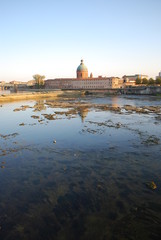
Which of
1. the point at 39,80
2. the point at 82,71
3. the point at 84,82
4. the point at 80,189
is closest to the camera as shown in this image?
the point at 80,189

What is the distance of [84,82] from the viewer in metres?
177

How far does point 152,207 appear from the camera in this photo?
891 centimetres

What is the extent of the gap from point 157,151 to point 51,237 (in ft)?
39.3

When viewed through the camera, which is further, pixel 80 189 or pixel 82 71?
pixel 82 71

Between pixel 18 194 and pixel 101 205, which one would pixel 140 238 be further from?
pixel 18 194

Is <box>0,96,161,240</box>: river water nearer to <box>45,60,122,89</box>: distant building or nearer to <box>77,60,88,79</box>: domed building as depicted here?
<box>45,60,122,89</box>: distant building

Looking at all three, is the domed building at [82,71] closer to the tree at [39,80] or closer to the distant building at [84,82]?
the distant building at [84,82]

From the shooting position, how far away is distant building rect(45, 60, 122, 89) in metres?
169

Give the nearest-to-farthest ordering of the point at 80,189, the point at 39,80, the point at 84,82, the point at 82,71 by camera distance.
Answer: the point at 80,189 < the point at 39,80 < the point at 84,82 < the point at 82,71

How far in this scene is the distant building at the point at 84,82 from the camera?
555 ft

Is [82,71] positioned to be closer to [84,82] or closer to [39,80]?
[84,82]

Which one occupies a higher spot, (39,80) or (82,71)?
(82,71)

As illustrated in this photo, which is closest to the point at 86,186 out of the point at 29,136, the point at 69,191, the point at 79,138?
the point at 69,191

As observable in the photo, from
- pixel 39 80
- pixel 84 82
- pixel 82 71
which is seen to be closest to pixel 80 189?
pixel 39 80
